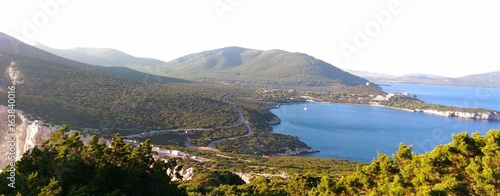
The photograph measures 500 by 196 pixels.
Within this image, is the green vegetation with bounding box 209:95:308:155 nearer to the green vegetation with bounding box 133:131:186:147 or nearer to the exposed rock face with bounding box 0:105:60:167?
the green vegetation with bounding box 133:131:186:147

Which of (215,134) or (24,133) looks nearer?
(24,133)

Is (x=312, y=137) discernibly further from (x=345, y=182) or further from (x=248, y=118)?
(x=345, y=182)

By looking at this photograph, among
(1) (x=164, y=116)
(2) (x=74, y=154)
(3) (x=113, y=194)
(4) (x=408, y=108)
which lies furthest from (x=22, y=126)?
(4) (x=408, y=108)

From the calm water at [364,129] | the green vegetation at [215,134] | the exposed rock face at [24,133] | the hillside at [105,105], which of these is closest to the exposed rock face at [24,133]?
the exposed rock face at [24,133]

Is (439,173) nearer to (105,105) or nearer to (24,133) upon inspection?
Result: (24,133)

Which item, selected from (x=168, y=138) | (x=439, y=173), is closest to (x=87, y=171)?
(x=439, y=173)

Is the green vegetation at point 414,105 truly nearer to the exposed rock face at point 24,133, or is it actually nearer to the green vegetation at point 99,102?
the green vegetation at point 99,102
